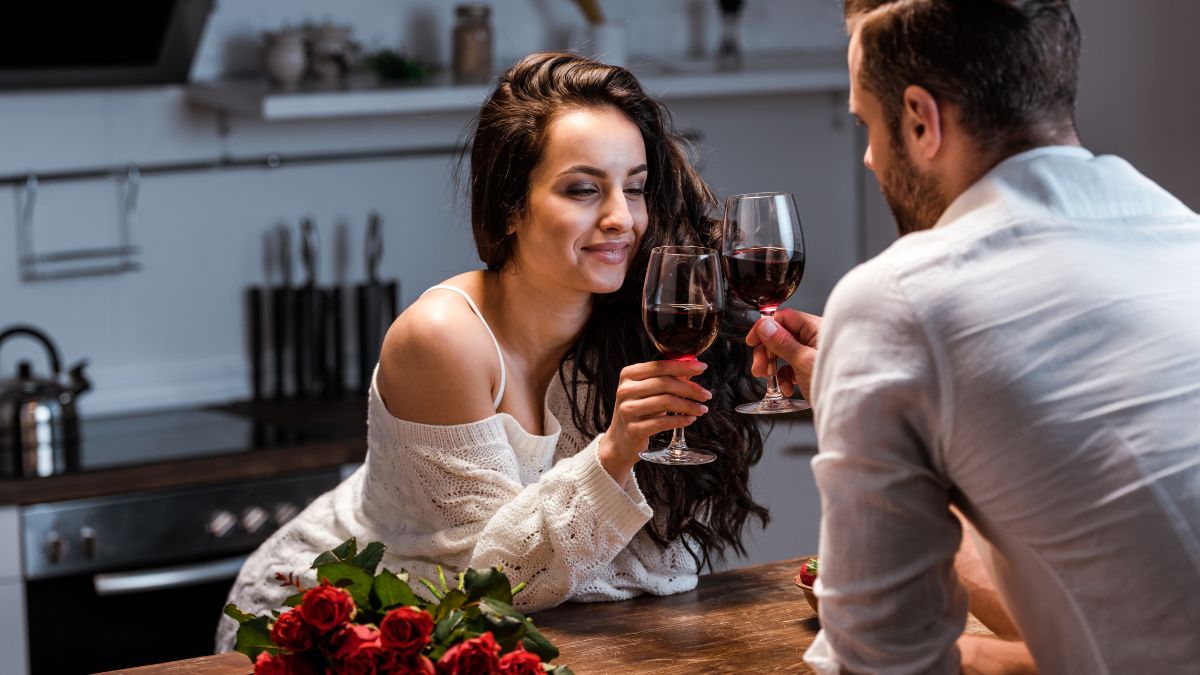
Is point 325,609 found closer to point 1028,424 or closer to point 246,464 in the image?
point 1028,424

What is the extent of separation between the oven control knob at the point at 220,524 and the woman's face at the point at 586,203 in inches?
49.7

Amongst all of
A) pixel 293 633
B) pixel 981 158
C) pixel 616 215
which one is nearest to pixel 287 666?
pixel 293 633

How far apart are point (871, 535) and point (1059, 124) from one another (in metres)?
0.37

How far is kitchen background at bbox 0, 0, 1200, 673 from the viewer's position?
3.09 metres

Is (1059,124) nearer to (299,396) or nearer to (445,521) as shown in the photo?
(445,521)

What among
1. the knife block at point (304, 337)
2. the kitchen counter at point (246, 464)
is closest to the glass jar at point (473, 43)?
the knife block at point (304, 337)

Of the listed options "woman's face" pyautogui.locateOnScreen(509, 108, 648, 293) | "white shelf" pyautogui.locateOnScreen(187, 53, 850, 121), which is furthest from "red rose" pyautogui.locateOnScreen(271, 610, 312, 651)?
"white shelf" pyautogui.locateOnScreen(187, 53, 850, 121)

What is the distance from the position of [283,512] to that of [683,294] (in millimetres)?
1710

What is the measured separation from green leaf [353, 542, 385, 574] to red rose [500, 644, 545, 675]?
20 centimetres

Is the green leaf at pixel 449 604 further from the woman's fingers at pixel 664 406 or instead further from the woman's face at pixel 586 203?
the woman's face at pixel 586 203

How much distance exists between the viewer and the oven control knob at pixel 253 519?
3.02 m

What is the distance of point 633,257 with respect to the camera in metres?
2.03

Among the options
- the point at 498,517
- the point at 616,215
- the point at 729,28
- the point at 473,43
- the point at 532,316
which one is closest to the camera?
the point at 498,517

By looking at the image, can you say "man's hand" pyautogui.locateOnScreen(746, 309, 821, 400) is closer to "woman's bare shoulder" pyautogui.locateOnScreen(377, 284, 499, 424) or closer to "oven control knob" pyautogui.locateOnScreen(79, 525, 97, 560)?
"woman's bare shoulder" pyautogui.locateOnScreen(377, 284, 499, 424)
